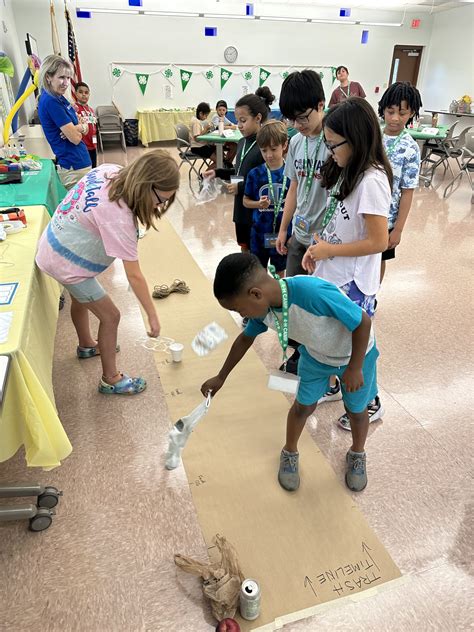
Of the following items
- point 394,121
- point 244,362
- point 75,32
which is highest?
point 75,32

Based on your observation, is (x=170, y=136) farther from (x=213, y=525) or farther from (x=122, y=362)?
(x=213, y=525)

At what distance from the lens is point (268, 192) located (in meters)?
2.35

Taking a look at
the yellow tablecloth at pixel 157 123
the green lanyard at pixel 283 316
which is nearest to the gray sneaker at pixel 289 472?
the green lanyard at pixel 283 316

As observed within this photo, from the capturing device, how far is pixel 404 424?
1977mm

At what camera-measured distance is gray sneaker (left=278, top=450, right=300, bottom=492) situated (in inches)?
64.1

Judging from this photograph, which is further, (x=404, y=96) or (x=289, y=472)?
(x=404, y=96)

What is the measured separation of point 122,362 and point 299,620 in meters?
1.56

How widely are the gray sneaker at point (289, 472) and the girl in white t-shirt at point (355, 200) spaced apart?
65 centimetres

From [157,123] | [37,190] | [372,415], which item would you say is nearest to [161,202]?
[372,415]

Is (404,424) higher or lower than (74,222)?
lower

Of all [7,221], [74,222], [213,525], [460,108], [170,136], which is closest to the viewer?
[213,525]

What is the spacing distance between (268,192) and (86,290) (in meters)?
1.14

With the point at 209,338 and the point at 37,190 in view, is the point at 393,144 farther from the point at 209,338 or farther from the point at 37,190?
the point at 37,190

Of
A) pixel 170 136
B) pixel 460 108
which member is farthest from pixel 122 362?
pixel 460 108
